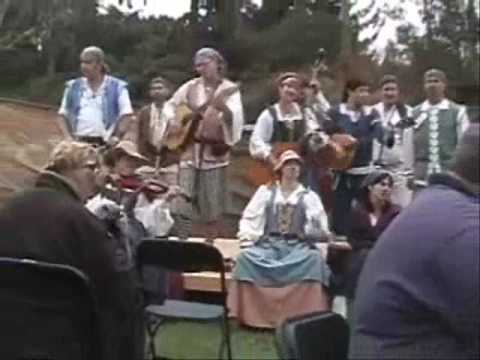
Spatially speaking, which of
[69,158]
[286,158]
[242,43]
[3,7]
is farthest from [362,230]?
[3,7]

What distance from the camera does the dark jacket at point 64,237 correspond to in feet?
15.8

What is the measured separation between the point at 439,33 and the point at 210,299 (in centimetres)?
605

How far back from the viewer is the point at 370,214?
24.7 feet

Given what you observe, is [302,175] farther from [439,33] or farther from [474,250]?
[474,250]

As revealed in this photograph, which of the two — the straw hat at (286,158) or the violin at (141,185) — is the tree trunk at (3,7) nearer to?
the violin at (141,185)

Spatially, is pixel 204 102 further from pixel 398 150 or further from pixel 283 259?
pixel 398 150

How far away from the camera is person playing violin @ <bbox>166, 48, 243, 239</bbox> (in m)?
9.04

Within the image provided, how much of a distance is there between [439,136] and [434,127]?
11 centimetres

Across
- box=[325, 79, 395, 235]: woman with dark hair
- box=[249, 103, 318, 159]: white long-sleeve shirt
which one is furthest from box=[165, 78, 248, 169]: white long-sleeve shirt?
box=[325, 79, 395, 235]: woman with dark hair

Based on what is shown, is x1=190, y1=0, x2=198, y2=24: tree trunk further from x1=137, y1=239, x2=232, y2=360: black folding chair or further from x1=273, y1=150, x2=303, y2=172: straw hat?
x1=137, y1=239, x2=232, y2=360: black folding chair

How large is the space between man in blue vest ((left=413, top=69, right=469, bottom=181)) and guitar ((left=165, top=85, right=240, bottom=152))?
4.29 feet

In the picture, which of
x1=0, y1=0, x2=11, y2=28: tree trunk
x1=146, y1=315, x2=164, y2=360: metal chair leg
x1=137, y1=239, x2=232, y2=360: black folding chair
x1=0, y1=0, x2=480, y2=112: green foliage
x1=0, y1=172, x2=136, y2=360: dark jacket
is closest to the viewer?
x1=0, y1=172, x2=136, y2=360: dark jacket

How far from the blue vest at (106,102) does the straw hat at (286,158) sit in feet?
3.82

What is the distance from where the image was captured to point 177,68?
610 inches
